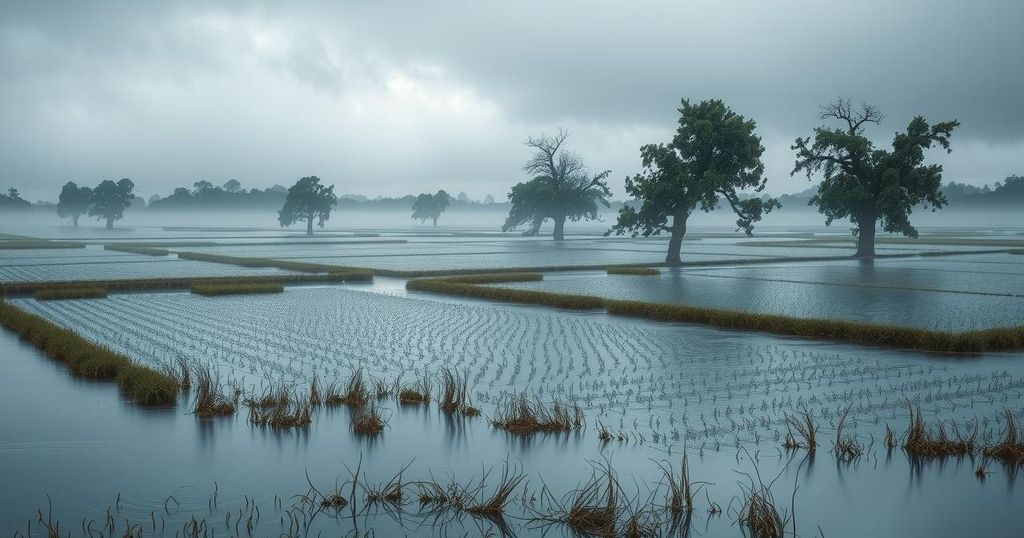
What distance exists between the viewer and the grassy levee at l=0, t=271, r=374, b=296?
31.2 metres

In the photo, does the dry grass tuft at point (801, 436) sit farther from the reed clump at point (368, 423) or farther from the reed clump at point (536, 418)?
the reed clump at point (368, 423)

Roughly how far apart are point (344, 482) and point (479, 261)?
127ft

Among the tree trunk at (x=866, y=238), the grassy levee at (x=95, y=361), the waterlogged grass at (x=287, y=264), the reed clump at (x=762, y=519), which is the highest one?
the tree trunk at (x=866, y=238)

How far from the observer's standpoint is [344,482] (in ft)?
32.1

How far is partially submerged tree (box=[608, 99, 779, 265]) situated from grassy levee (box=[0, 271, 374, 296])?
15.2 meters

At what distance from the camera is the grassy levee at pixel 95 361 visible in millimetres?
13555

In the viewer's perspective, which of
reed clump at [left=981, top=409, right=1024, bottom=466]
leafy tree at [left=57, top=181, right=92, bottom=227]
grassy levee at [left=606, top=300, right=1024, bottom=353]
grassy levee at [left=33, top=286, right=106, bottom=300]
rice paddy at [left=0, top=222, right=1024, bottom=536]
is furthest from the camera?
leafy tree at [left=57, top=181, right=92, bottom=227]

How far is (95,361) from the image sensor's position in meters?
15.7

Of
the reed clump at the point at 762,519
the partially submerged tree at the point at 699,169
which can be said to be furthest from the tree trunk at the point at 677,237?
the reed clump at the point at 762,519

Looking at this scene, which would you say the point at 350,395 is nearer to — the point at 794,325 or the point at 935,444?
the point at 935,444

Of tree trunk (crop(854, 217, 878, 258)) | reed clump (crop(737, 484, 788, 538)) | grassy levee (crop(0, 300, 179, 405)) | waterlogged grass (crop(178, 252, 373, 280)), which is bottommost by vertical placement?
reed clump (crop(737, 484, 788, 538))

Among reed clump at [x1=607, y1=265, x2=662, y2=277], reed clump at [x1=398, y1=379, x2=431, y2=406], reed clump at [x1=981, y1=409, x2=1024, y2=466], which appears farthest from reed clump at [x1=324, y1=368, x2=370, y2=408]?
reed clump at [x1=607, y1=265, x2=662, y2=277]

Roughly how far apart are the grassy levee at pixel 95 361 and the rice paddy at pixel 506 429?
5 centimetres

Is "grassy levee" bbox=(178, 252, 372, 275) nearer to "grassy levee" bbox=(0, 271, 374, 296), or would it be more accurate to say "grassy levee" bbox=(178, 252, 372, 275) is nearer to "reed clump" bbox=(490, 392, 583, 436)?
"grassy levee" bbox=(0, 271, 374, 296)
